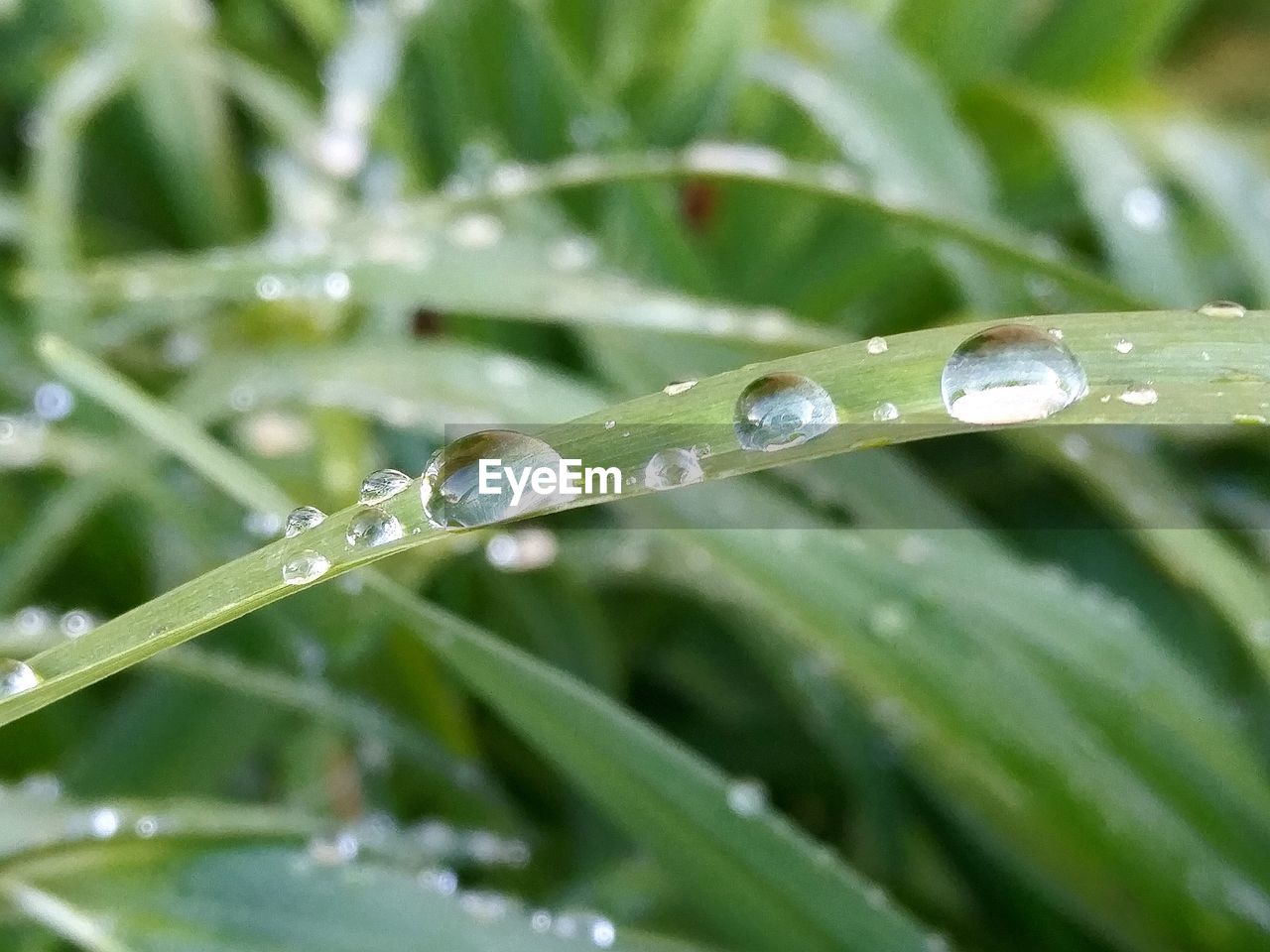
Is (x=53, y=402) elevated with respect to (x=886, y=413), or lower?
elevated

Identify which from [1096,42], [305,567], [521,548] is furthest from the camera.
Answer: [1096,42]

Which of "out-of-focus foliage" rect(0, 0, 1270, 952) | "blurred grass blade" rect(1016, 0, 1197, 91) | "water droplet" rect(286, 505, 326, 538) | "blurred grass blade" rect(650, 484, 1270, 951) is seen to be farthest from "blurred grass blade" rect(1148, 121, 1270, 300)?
"water droplet" rect(286, 505, 326, 538)

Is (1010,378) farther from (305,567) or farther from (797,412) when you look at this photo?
(305,567)

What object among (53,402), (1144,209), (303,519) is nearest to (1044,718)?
(303,519)

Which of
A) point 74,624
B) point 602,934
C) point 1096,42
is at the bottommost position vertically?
point 602,934

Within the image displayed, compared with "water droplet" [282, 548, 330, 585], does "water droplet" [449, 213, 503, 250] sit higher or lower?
higher

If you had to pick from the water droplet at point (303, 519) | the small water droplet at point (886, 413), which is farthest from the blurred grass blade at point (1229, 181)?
the water droplet at point (303, 519)

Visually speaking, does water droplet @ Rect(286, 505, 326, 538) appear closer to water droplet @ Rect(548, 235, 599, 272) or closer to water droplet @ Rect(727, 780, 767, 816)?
water droplet @ Rect(727, 780, 767, 816)

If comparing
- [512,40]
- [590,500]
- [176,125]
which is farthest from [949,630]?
[176,125]

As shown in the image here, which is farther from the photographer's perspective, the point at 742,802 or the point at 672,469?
the point at 742,802
